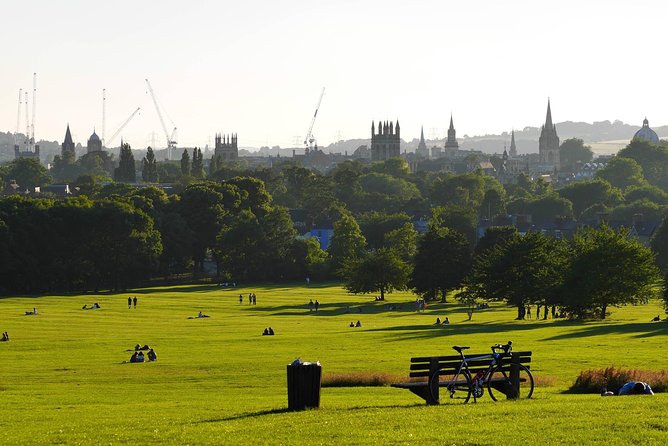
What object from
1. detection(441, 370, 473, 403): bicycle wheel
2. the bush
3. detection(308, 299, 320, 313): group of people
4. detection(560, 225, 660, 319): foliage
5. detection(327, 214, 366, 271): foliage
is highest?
detection(327, 214, 366, 271): foliage

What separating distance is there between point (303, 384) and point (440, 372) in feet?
11.1

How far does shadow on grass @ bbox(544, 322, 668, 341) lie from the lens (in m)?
69.1

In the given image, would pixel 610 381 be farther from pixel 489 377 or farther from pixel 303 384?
pixel 303 384

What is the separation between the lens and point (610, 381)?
3888cm

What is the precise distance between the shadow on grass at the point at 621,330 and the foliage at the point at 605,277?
328 inches

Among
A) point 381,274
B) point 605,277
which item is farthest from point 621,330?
point 381,274

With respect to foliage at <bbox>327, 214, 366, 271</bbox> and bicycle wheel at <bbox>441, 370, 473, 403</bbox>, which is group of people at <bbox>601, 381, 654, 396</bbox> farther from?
foliage at <bbox>327, 214, 366, 271</bbox>

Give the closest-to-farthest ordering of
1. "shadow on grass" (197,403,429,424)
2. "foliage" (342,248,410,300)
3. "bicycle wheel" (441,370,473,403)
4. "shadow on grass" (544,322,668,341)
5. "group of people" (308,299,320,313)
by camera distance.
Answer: "shadow on grass" (197,403,429,424)
"bicycle wheel" (441,370,473,403)
"shadow on grass" (544,322,668,341)
"group of people" (308,299,320,313)
"foliage" (342,248,410,300)

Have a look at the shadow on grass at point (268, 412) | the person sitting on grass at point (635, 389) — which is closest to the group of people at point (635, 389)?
the person sitting on grass at point (635, 389)

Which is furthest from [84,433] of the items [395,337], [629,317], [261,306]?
[261,306]

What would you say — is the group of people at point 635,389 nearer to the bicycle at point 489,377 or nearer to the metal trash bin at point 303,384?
the bicycle at point 489,377

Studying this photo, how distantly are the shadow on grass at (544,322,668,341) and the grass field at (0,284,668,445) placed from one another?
0.11 m

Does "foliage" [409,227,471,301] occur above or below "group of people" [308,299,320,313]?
above

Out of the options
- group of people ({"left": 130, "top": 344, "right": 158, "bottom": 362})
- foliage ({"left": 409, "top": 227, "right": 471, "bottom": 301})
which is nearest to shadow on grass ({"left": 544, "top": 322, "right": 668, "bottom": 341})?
group of people ({"left": 130, "top": 344, "right": 158, "bottom": 362})
